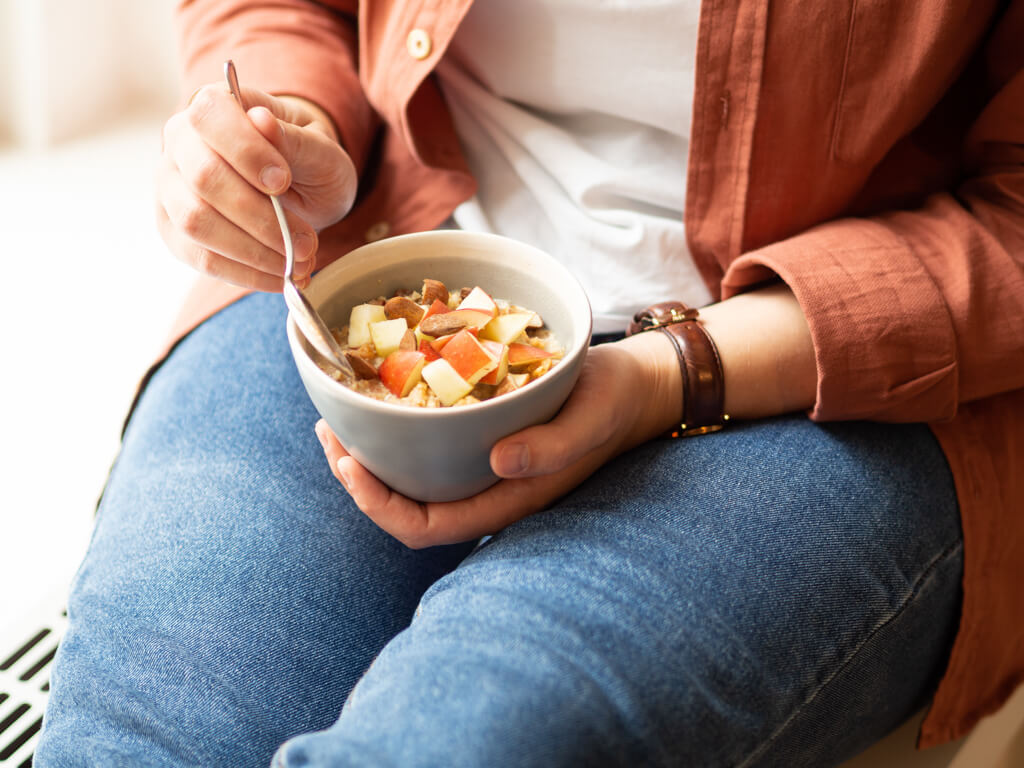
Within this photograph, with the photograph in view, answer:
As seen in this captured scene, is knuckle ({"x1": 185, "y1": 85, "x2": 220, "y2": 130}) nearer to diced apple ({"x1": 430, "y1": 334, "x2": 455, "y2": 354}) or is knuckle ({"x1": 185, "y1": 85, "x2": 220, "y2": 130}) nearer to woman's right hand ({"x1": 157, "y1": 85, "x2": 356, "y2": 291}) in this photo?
woman's right hand ({"x1": 157, "y1": 85, "x2": 356, "y2": 291})

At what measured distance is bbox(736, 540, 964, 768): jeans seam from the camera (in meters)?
0.61

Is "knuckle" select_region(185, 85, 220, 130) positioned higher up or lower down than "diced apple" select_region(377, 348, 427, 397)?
higher up

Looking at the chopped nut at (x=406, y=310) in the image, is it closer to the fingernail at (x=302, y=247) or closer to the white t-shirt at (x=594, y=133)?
the fingernail at (x=302, y=247)

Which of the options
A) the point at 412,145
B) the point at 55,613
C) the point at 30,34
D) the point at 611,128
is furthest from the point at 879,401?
the point at 30,34

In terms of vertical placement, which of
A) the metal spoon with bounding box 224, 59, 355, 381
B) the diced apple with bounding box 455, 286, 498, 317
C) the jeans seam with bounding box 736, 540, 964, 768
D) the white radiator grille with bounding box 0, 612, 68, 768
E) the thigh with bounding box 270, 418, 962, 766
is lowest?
the white radiator grille with bounding box 0, 612, 68, 768

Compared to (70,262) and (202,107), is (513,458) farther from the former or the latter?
(70,262)

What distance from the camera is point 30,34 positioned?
196 cm

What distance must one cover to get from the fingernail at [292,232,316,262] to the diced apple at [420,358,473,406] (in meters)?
0.16

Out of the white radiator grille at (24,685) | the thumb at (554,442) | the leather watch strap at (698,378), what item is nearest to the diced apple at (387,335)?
the thumb at (554,442)

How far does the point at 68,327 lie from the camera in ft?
5.37

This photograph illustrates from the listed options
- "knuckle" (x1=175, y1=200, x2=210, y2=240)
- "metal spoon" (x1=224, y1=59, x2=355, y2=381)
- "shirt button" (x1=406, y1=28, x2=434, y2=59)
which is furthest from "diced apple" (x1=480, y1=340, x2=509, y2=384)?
"shirt button" (x1=406, y1=28, x2=434, y2=59)

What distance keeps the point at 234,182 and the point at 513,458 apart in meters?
0.30

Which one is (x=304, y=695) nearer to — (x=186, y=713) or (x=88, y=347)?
(x=186, y=713)

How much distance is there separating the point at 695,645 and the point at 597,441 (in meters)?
0.17
